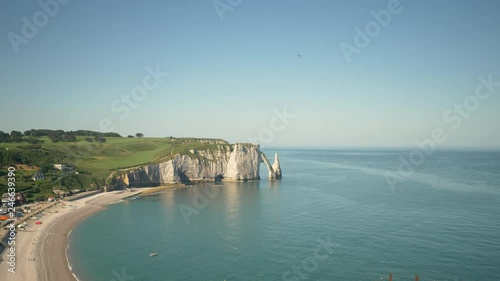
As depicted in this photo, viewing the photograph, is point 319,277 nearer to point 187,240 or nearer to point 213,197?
point 187,240

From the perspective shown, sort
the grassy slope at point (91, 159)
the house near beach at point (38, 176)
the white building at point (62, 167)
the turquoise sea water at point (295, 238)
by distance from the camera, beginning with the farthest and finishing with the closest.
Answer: the white building at point (62, 167)
the house near beach at point (38, 176)
the grassy slope at point (91, 159)
the turquoise sea water at point (295, 238)

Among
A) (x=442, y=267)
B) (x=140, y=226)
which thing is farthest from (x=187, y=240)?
(x=442, y=267)

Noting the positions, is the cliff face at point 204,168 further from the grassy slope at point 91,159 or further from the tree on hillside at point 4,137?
the tree on hillside at point 4,137

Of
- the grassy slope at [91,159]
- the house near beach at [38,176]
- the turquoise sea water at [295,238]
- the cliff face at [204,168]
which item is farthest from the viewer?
the cliff face at [204,168]

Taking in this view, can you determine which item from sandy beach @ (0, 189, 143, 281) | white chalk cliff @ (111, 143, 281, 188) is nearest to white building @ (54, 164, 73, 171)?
white chalk cliff @ (111, 143, 281, 188)

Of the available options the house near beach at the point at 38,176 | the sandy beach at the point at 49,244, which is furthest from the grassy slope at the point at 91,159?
the sandy beach at the point at 49,244

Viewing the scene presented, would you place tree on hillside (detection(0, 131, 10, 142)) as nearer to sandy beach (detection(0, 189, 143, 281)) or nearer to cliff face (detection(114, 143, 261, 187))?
cliff face (detection(114, 143, 261, 187))

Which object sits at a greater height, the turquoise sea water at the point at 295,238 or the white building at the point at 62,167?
the white building at the point at 62,167
